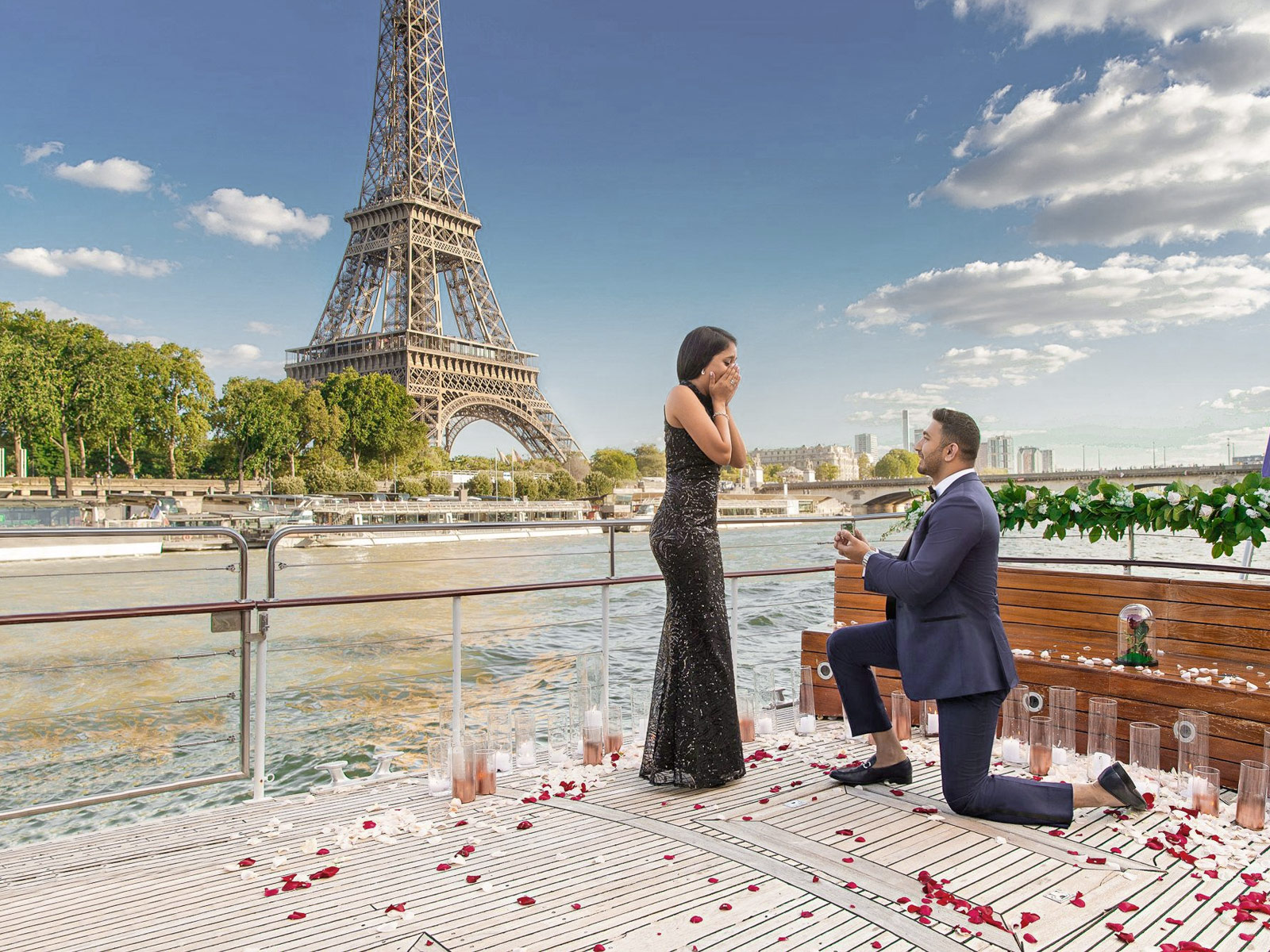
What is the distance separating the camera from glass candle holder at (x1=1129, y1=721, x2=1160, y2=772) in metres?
3.17

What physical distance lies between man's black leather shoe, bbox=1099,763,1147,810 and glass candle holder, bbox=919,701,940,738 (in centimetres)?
117

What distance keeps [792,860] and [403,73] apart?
63144 millimetres

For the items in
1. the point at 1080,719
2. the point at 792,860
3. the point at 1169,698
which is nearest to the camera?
the point at 792,860

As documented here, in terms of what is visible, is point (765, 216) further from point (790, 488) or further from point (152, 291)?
point (152, 291)

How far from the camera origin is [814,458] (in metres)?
143

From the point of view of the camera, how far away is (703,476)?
329 centimetres

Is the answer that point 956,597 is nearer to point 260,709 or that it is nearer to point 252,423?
point 260,709

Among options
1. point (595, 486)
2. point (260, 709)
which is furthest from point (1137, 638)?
point (595, 486)

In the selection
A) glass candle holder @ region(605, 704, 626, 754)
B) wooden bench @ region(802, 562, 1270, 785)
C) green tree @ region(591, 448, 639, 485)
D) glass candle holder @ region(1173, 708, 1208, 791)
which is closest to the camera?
glass candle holder @ region(1173, 708, 1208, 791)

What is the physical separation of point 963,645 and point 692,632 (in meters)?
1.01

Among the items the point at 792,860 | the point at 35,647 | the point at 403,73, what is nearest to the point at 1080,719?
the point at 792,860

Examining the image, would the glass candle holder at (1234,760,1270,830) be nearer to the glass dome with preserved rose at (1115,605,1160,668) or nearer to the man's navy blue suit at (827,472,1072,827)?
the man's navy blue suit at (827,472,1072,827)

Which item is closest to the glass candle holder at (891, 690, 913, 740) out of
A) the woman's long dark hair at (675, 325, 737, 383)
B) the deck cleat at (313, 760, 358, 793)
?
the woman's long dark hair at (675, 325, 737, 383)

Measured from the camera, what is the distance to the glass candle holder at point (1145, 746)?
3.17 meters
